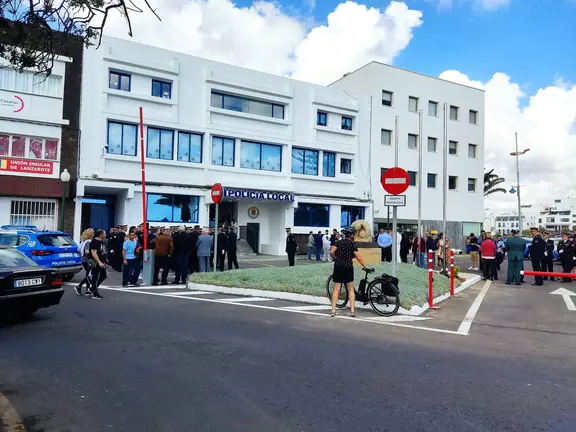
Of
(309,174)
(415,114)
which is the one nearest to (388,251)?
(309,174)

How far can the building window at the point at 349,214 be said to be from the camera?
31.3 m

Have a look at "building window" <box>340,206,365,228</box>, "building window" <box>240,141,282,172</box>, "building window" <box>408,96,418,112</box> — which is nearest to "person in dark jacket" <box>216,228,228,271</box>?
"building window" <box>240,141,282,172</box>

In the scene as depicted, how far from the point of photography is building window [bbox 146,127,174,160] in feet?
80.5

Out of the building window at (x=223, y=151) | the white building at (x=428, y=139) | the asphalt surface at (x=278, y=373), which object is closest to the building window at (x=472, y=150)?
the white building at (x=428, y=139)

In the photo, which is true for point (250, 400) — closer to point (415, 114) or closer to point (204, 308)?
point (204, 308)

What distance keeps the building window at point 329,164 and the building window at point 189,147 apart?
8578 mm

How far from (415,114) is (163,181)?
68.2ft

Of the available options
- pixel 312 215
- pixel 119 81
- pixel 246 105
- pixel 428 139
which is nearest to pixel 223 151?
pixel 246 105

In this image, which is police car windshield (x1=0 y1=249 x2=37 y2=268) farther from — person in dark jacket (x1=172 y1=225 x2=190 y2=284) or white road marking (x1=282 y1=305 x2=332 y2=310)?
person in dark jacket (x1=172 y1=225 x2=190 y2=284)

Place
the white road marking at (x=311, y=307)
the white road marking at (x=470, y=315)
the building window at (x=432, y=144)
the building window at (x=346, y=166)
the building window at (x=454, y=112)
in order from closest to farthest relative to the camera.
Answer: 1. the white road marking at (x=470, y=315)
2. the white road marking at (x=311, y=307)
3. the building window at (x=346, y=166)
4. the building window at (x=432, y=144)
5. the building window at (x=454, y=112)

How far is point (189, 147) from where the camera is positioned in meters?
25.7

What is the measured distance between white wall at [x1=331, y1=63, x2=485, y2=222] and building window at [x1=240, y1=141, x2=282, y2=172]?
7950 mm

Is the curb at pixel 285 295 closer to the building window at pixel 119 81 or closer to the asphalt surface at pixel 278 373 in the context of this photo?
the asphalt surface at pixel 278 373

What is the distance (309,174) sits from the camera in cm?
2995
